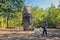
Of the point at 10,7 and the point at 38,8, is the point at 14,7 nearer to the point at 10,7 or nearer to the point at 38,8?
the point at 10,7

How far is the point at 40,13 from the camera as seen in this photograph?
42.3 m


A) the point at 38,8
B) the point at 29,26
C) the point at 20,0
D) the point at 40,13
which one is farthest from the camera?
the point at 38,8

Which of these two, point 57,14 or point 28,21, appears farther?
point 57,14

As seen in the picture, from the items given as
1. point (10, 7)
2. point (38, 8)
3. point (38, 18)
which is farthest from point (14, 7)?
point (38, 8)

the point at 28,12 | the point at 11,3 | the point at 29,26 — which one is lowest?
the point at 29,26

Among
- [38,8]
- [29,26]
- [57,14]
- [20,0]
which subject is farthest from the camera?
[38,8]

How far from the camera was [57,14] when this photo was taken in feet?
124

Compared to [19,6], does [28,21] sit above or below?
below

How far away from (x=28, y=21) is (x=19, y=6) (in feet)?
33.9

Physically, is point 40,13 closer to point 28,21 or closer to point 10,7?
point 10,7

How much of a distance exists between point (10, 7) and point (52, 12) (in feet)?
35.2

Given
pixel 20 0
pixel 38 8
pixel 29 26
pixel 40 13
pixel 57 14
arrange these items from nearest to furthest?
pixel 29 26, pixel 20 0, pixel 57 14, pixel 40 13, pixel 38 8

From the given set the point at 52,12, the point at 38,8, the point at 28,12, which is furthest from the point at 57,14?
the point at 28,12

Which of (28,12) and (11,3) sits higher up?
(11,3)
